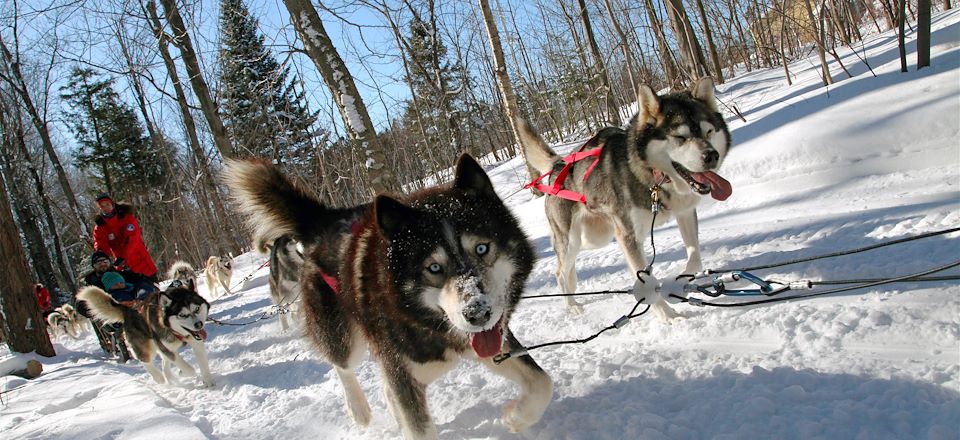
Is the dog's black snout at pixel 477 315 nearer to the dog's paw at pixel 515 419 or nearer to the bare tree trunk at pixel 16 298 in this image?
the dog's paw at pixel 515 419

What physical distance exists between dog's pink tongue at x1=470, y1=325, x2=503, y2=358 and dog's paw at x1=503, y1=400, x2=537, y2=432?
1.03 ft

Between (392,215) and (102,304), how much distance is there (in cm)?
582

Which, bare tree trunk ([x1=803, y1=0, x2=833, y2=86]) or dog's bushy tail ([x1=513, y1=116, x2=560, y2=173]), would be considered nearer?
dog's bushy tail ([x1=513, y1=116, x2=560, y2=173])

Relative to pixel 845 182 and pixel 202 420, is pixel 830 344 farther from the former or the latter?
pixel 202 420

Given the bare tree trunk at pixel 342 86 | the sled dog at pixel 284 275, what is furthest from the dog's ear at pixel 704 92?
the sled dog at pixel 284 275

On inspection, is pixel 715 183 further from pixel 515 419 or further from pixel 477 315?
pixel 477 315

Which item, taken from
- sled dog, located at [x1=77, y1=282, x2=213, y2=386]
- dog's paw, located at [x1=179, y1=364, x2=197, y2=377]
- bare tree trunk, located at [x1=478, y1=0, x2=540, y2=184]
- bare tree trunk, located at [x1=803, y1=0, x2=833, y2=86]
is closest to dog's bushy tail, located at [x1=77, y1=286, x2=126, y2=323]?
sled dog, located at [x1=77, y1=282, x2=213, y2=386]

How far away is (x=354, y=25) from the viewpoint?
701 cm

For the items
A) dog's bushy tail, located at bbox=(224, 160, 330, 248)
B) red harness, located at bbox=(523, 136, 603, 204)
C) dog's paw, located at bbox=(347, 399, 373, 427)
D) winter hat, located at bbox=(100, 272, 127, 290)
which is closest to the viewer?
dog's paw, located at bbox=(347, 399, 373, 427)

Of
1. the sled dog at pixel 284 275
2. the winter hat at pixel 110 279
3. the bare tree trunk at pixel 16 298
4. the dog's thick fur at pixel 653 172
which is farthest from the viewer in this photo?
the bare tree trunk at pixel 16 298

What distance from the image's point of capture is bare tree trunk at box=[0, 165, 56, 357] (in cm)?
771

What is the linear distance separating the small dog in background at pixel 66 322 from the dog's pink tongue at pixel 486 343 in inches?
559

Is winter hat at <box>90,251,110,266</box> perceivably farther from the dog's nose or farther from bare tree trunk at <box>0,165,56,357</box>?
the dog's nose

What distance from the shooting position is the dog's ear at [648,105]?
3.36 meters
